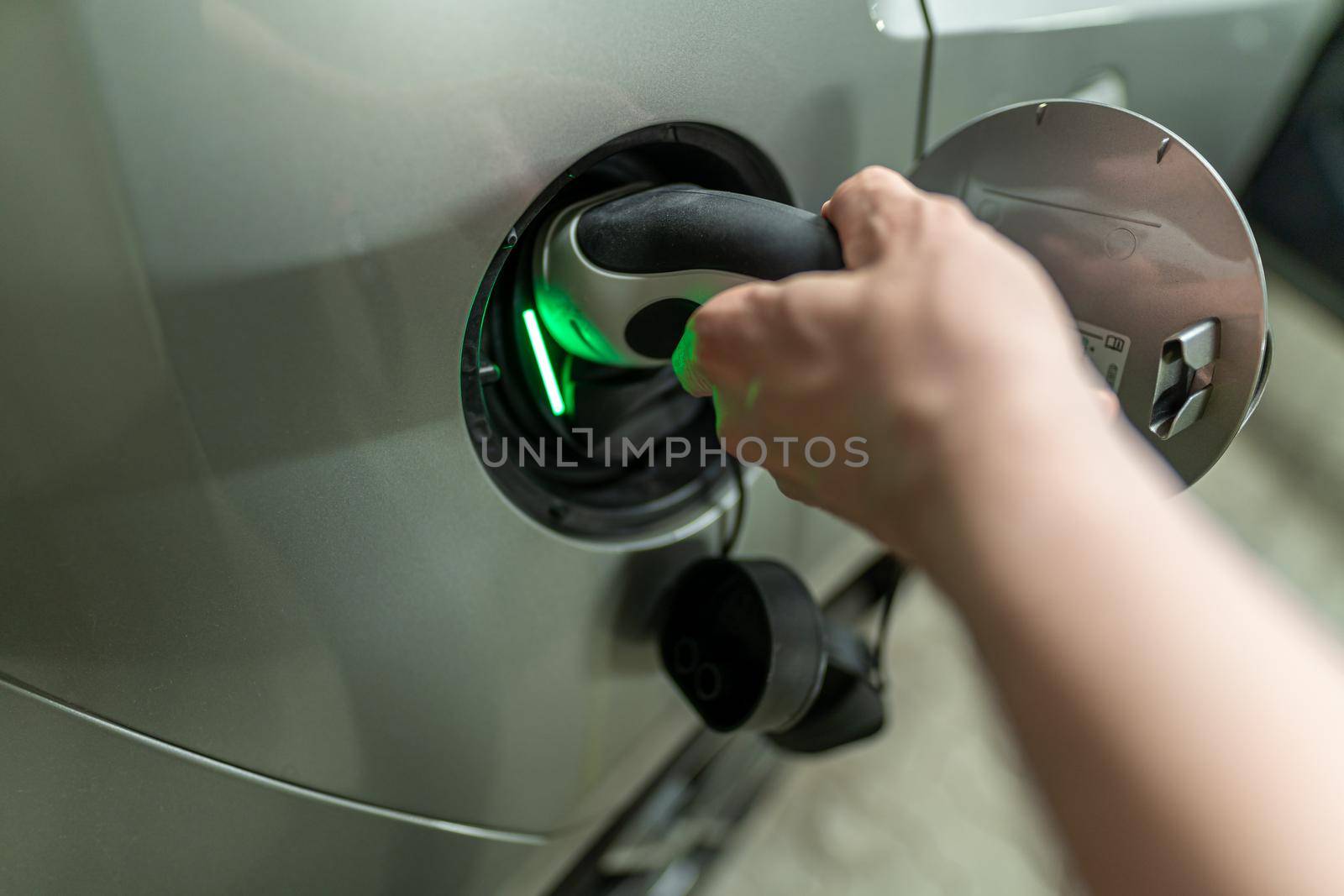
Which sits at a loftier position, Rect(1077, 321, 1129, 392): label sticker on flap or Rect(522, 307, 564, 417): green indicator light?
Rect(1077, 321, 1129, 392): label sticker on flap

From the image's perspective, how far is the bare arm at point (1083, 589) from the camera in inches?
7.6

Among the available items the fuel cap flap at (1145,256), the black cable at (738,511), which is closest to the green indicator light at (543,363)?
the black cable at (738,511)

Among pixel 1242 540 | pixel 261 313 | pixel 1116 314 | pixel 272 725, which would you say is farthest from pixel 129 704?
pixel 1242 540

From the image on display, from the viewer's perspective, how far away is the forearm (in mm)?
192

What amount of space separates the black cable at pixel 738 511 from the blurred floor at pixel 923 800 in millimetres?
246

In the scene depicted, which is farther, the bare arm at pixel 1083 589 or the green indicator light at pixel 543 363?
the green indicator light at pixel 543 363

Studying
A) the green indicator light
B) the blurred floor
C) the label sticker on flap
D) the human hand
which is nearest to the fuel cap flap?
the label sticker on flap

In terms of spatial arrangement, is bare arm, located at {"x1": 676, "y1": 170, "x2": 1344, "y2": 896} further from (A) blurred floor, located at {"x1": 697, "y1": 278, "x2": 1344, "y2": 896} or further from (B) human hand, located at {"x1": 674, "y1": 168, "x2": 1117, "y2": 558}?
(A) blurred floor, located at {"x1": 697, "y1": 278, "x2": 1344, "y2": 896}

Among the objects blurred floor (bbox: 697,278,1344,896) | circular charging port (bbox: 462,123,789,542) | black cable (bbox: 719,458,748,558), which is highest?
circular charging port (bbox: 462,123,789,542)

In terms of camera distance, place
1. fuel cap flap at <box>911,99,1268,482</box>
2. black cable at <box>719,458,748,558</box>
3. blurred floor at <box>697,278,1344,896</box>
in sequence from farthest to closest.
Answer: blurred floor at <box>697,278,1344,896</box> → black cable at <box>719,458,748,558</box> → fuel cap flap at <box>911,99,1268,482</box>

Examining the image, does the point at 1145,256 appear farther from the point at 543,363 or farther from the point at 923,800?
the point at 923,800

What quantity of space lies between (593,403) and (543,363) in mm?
40

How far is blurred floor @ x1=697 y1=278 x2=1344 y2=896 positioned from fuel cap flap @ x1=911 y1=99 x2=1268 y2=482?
344 millimetres

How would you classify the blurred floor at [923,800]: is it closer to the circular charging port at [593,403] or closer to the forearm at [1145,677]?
the circular charging port at [593,403]
